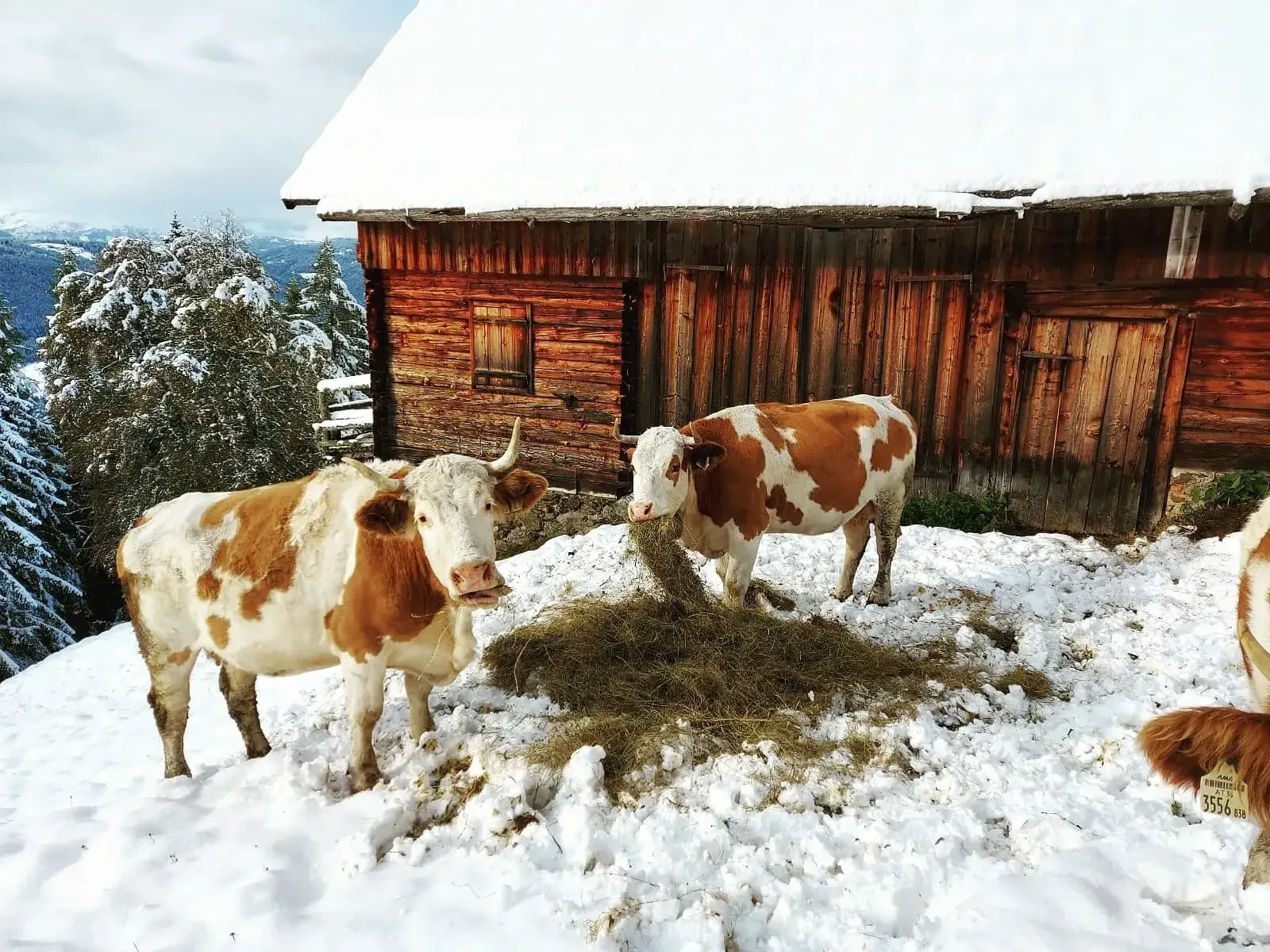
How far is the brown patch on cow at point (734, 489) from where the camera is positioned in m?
5.66

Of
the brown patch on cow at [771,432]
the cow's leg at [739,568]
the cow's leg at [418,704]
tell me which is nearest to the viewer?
the cow's leg at [418,704]

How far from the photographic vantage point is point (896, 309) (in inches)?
347

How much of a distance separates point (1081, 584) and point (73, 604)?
69.5ft

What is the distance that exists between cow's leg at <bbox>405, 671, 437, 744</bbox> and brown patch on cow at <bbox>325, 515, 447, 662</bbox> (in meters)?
0.52

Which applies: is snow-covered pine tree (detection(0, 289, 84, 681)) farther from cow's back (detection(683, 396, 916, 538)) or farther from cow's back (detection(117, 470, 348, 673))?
cow's back (detection(683, 396, 916, 538))

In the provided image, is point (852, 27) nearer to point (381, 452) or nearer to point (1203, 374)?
point (1203, 374)

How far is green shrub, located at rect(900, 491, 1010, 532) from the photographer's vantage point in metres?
8.63

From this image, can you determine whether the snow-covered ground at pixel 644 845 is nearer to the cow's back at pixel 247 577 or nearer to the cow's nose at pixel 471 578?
the cow's back at pixel 247 577

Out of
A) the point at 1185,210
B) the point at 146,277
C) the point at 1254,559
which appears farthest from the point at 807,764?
the point at 146,277

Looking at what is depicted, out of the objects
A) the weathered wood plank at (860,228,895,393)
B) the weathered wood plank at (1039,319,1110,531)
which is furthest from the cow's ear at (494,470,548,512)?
the weathered wood plank at (1039,319,1110,531)

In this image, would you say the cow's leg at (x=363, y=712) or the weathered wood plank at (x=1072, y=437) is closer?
the cow's leg at (x=363, y=712)

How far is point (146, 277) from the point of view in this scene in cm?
2161

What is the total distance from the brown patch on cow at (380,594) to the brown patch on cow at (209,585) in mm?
664

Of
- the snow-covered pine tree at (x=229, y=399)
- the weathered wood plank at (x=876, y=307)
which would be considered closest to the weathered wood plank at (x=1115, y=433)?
the weathered wood plank at (x=876, y=307)
